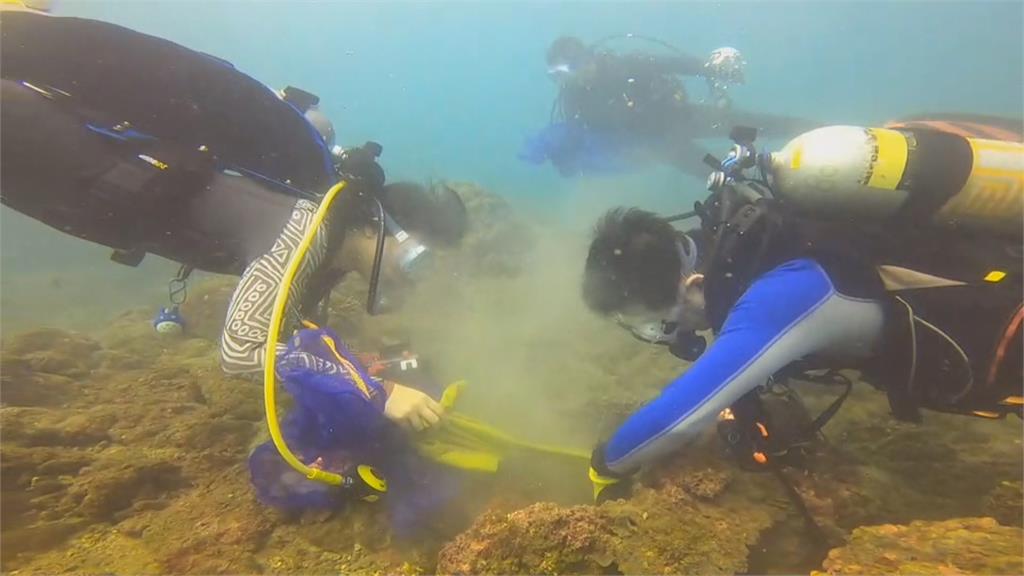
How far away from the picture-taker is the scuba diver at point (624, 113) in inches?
420

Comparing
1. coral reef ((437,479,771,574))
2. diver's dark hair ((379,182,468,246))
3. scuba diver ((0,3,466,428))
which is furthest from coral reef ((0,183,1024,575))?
diver's dark hair ((379,182,468,246))

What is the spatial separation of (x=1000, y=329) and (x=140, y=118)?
4.41 meters

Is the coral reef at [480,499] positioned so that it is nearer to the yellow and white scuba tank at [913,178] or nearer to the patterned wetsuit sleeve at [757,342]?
the patterned wetsuit sleeve at [757,342]

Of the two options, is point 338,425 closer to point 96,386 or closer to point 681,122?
point 96,386

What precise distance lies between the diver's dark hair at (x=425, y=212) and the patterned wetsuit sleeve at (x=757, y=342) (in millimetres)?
1728

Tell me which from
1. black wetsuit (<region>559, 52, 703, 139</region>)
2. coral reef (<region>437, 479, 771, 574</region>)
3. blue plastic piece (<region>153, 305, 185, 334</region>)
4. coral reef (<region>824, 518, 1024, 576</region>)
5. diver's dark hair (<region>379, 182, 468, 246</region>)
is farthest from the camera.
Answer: black wetsuit (<region>559, 52, 703, 139</region>)

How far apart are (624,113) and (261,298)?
9594 millimetres

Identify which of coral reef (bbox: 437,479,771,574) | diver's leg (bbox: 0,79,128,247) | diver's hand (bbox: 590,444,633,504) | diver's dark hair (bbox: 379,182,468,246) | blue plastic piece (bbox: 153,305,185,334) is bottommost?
blue plastic piece (bbox: 153,305,185,334)

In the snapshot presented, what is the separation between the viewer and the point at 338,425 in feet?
8.71

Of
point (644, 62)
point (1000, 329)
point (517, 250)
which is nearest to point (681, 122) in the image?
point (644, 62)

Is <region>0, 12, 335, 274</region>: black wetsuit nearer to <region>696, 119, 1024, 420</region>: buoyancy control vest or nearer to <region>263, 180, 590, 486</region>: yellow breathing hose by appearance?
<region>263, 180, 590, 486</region>: yellow breathing hose

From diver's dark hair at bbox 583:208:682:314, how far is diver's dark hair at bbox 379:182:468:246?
106 centimetres

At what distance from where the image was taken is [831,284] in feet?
8.25

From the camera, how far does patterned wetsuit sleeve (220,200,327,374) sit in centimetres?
263
